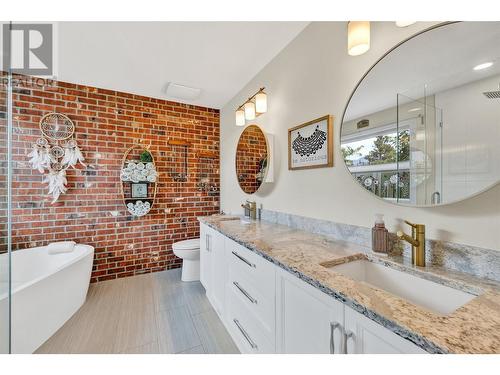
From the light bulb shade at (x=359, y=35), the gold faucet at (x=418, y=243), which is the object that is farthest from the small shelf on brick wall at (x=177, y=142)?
the gold faucet at (x=418, y=243)

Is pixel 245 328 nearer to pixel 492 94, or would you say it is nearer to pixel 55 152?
pixel 492 94

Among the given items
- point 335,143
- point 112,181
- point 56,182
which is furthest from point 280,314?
point 56,182

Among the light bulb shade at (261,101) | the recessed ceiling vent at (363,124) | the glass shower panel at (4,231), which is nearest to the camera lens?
the glass shower panel at (4,231)

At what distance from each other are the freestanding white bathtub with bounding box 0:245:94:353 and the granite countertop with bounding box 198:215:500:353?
1.42m

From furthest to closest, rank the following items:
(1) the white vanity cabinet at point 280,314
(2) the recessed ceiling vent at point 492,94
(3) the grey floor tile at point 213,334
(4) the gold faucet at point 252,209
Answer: (4) the gold faucet at point 252,209, (3) the grey floor tile at point 213,334, (2) the recessed ceiling vent at point 492,94, (1) the white vanity cabinet at point 280,314

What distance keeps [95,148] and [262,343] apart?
9.21ft

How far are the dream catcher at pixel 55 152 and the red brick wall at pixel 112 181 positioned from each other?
0.22ft

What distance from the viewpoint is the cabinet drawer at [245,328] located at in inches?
46.8

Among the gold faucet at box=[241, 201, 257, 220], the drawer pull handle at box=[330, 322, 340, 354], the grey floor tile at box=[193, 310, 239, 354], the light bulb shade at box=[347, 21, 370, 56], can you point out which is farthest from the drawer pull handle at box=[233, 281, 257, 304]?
the light bulb shade at box=[347, 21, 370, 56]

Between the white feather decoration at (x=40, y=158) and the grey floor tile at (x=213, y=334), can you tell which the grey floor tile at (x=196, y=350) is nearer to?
the grey floor tile at (x=213, y=334)

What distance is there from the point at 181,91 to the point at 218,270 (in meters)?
2.18

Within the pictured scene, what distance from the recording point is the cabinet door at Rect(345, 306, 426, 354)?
563 mm

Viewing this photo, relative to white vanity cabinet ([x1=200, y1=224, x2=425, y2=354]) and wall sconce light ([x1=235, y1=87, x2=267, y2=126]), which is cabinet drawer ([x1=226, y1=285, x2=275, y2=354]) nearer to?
white vanity cabinet ([x1=200, y1=224, x2=425, y2=354])
